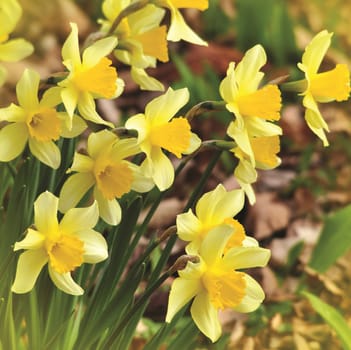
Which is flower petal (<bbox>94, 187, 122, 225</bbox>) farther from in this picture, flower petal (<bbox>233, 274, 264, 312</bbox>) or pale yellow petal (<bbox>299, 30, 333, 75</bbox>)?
pale yellow petal (<bbox>299, 30, 333, 75</bbox>)

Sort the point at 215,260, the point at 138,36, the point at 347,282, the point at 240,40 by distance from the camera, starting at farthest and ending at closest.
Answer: the point at 240,40, the point at 347,282, the point at 138,36, the point at 215,260

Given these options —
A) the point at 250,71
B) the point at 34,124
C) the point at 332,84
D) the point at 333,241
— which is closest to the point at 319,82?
the point at 332,84

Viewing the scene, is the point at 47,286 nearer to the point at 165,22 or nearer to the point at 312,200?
the point at 312,200

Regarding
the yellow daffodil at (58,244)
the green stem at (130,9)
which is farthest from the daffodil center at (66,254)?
the green stem at (130,9)

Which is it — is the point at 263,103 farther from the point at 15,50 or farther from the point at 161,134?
the point at 15,50

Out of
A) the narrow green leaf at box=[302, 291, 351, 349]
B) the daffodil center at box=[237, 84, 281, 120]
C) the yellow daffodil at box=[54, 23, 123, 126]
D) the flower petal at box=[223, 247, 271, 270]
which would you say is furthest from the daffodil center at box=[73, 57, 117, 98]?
the narrow green leaf at box=[302, 291, 351, 349]

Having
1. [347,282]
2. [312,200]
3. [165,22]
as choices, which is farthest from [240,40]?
[347,282]
